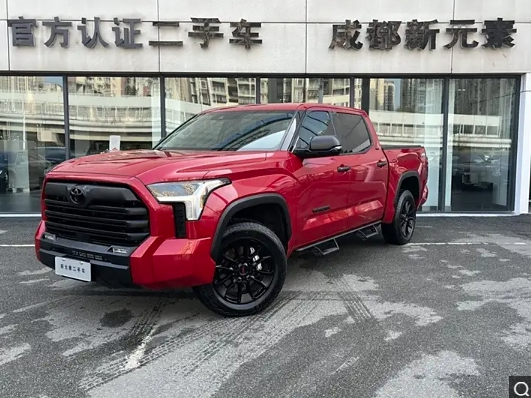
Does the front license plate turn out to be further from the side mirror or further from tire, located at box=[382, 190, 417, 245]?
tire, located at box=[382, 190, 417, 245]

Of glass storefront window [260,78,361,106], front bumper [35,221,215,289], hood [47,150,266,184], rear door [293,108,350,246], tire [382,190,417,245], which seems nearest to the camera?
front bumper [35,221,215,289]

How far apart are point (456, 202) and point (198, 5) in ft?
23.1

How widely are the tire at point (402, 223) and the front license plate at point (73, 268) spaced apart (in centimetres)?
440

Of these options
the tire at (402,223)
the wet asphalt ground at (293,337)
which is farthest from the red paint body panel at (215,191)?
the tire at (402,223)

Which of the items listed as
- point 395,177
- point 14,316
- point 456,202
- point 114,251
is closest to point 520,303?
point 395,177

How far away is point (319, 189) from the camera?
192 inches

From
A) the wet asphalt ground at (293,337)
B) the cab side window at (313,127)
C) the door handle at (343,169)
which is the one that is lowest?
the wet asphalt ground at (293,337)

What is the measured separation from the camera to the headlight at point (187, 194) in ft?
11.9

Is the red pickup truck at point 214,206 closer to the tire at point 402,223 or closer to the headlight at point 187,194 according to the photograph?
the headlight at point 187,194

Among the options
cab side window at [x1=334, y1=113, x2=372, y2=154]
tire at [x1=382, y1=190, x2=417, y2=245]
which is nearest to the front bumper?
cab side window at [x1=334, y1=113, x2=372, y2=154]

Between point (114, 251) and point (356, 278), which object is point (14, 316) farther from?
point (356, 278)

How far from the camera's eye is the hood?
369 cm

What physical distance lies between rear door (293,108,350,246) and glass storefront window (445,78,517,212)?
6.33 metres

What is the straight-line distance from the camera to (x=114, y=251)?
12.1 feet
